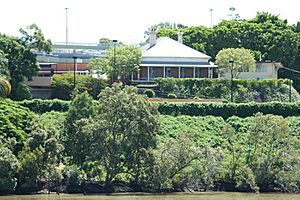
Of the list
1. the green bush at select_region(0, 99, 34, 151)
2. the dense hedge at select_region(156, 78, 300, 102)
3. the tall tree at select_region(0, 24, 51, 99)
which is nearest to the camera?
the green bush at select_region(0, 99, 34, 151)

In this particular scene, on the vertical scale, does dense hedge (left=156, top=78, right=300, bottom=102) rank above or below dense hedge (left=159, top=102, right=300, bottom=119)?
above

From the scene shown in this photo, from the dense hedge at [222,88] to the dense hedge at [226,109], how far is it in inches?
370

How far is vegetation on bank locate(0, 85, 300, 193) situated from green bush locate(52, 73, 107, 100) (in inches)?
795

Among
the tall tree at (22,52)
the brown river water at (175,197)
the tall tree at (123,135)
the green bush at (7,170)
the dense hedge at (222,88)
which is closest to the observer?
the brown river water at (175,197)

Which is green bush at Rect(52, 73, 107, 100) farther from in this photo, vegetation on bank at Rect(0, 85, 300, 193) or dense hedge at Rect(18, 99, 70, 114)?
vegetation on bank at Rect(0, 85, 300, 193)

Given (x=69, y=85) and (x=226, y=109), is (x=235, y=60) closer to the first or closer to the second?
(x=226, y=109)

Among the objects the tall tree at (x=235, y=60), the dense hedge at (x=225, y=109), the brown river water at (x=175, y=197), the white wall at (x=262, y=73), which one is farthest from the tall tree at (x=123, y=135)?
the white wall at (x=262, y=73)

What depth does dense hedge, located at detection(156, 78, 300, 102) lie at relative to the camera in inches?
3147

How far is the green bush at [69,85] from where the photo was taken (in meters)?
77.1

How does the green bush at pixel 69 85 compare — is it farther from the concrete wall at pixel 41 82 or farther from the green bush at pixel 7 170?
the green bush at pixel 7 170

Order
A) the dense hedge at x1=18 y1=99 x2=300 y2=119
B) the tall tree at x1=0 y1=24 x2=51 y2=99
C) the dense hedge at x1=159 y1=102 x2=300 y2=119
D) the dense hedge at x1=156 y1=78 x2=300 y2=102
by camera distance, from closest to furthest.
→ the dense hedge at x1=18 y1=99 x2=300 y2=119 < the dense hedge at x1=159 y1=102 x2=300 y2=119 < the tall tree at x1=0 y1=24 x2=51 y2=99 < the dense hedge at x1=156 y1=78 x2=300 y2=102

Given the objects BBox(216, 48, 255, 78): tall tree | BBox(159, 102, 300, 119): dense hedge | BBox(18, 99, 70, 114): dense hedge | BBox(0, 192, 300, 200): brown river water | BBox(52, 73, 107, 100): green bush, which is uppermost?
BBox(216, 48, 255, 78): tall tree

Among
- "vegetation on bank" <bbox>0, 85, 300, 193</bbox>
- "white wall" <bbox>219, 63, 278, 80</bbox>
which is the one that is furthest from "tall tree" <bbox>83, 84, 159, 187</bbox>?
"white wall" <bbox>219, 63, 278, 80</bbox>

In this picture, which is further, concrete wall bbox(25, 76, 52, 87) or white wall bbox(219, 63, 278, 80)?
white wall bbox(219, 63, 278, 80)
